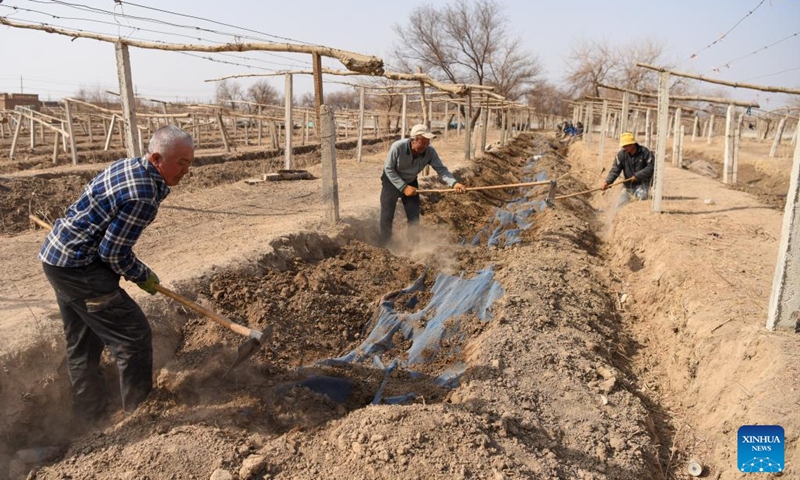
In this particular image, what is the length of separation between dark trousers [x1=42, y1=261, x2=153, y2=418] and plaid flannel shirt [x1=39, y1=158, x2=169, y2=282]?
11 centimetres

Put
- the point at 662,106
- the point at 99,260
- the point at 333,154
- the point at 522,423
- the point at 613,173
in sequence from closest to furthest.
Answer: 1. the point at 99,260
2. the point at 522,423
3. the point at 333,154
4. the point at 662,106
5. the point at 613,173

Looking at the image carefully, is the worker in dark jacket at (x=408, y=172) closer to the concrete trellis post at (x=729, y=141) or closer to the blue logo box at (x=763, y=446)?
the blue logo box at (x=763, y=446)

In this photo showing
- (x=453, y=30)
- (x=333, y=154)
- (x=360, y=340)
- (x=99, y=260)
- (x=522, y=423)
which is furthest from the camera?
(x=453, y=30)

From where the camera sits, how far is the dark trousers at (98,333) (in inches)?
127

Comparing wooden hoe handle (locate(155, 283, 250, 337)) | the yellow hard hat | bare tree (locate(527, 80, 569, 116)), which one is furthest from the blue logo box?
bare tree (locate(527, 80, 569, 116))

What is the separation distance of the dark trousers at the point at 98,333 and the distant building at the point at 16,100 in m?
37.3

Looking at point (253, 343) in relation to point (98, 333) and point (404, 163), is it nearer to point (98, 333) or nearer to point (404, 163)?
point (98, 333)

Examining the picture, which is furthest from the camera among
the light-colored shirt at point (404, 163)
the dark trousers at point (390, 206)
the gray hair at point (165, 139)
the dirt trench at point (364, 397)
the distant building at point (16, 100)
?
the distant building at point (16, 100)

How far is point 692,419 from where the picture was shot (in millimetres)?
4109

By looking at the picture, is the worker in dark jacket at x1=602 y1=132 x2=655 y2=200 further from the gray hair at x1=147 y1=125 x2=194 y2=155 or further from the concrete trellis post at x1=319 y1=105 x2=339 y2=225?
the gray hair at x1=147 y1=125 x2=194 y2=155

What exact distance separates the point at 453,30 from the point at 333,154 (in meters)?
37.9

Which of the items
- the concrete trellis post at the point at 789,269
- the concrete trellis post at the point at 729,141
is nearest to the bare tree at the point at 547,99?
the concrete trellis post at the point at 729,141

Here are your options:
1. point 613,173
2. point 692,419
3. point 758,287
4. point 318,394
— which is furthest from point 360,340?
point 613,173

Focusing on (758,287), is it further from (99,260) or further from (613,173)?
(99,260)
